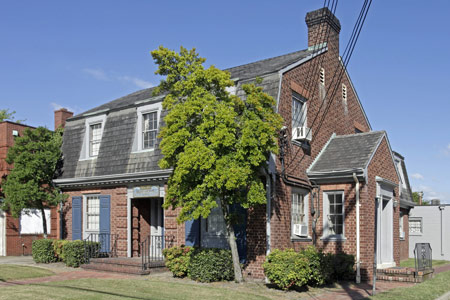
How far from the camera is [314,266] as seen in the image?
1296cm

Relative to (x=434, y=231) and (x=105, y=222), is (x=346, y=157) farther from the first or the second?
(x=434, y=231)

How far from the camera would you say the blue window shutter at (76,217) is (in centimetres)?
1912

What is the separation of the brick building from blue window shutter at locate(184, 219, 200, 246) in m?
0.03

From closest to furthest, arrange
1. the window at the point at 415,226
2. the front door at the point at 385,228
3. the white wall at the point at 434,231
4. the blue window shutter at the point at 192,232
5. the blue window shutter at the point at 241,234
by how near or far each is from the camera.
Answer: the blue window shutter at the point at 241,234 < the blue window shutter at the point at 192,232 < the front door at the point at 385,228 < the white wall at the point at 434,231 < the window at the point at 415,226

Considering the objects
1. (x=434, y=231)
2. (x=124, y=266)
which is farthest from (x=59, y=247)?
(x=434, y=231)

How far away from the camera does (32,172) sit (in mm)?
18781

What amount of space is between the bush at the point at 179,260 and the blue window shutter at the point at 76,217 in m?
5.88

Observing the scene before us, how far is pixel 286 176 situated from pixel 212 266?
12.0ft

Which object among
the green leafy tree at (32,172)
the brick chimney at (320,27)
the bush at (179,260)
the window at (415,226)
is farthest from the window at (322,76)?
the window at (415,226)

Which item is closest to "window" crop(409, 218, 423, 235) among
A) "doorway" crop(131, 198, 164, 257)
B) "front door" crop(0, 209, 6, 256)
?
"doorway" crop(131, 198, 164, 257)

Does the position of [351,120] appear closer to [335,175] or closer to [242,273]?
[335,175]

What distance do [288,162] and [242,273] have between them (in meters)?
3.75

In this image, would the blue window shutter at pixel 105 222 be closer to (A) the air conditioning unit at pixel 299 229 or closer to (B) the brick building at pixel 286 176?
(B) the brick building at pixel 286 176

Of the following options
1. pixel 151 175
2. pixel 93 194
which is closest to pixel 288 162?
pixel 151 175
